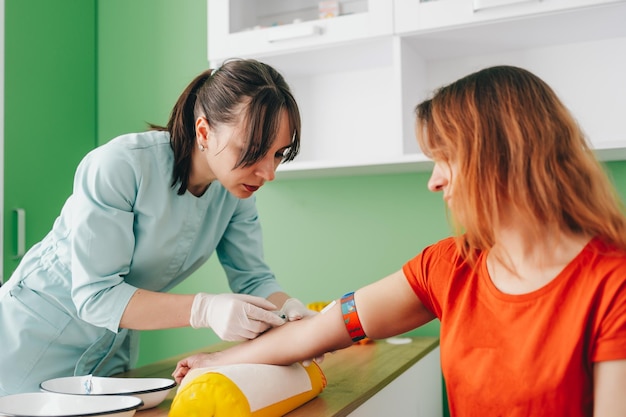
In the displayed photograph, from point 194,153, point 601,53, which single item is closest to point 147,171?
point 194,153

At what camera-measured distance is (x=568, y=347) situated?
89cm

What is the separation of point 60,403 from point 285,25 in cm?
131

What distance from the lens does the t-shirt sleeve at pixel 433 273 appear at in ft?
3.58

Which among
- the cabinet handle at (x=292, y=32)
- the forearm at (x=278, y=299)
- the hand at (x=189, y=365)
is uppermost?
the cabinet handle at (x=292, y=32)

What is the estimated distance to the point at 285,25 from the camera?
1.97 meters

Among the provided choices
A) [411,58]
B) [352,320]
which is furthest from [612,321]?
[411,58]

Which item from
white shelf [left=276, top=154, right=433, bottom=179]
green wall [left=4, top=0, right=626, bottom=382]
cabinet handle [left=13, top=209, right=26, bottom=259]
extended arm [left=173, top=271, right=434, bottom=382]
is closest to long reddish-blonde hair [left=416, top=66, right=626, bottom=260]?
extended arm [left=173, top=271, right=434, bottom=382]

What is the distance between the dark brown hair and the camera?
1.29m

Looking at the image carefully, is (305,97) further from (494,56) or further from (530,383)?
(530,383)

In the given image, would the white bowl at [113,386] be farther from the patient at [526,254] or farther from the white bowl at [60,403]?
the patient at [526,254]

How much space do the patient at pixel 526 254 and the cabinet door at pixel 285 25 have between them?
0.91 m

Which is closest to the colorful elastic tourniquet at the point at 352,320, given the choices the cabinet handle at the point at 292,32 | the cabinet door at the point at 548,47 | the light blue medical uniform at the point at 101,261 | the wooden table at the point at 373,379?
the wooden table at the point at 373,379

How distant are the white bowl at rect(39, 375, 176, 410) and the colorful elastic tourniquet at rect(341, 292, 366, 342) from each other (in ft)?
1.10

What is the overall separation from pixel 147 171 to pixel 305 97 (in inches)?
40.3
